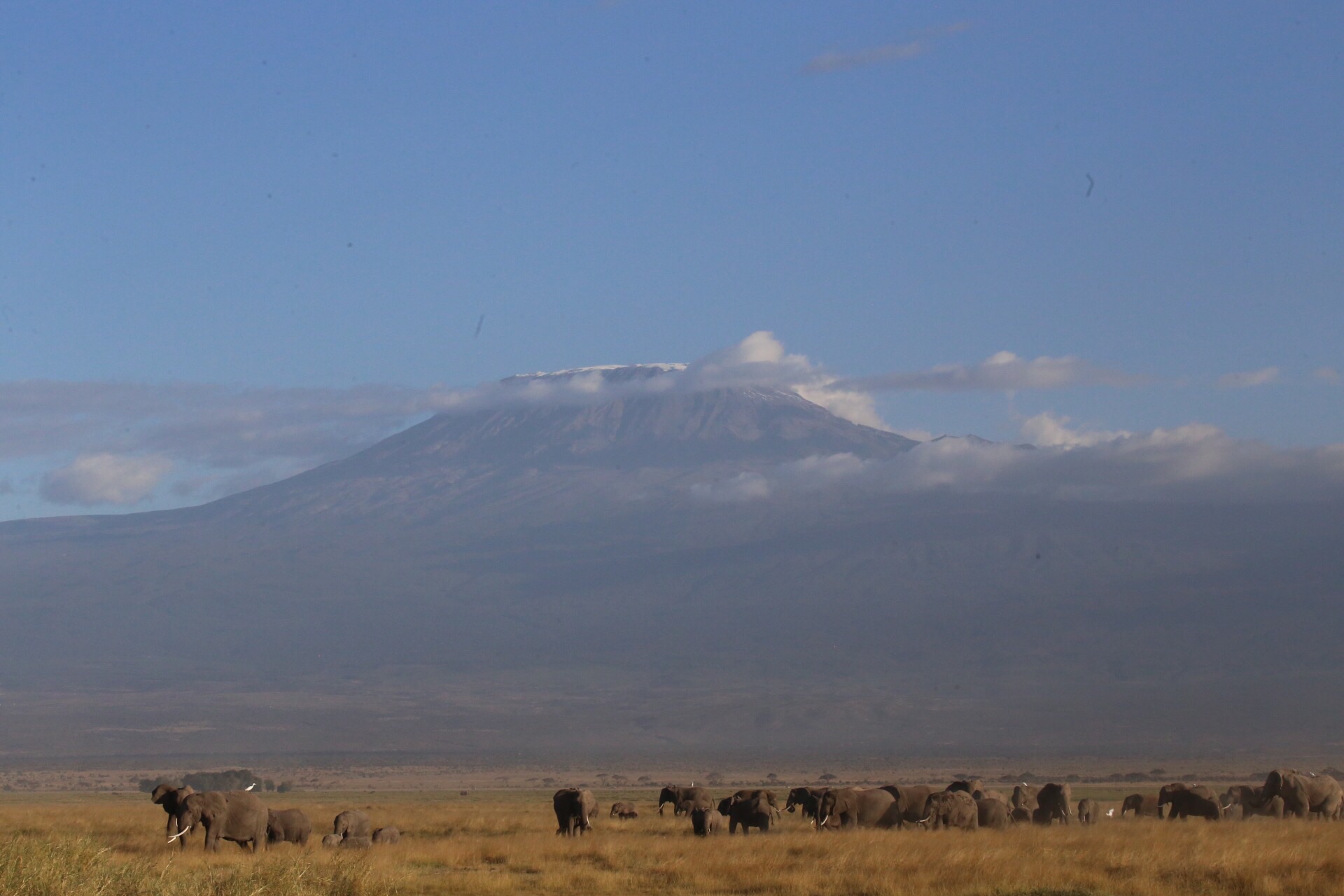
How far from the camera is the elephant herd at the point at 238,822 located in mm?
24969

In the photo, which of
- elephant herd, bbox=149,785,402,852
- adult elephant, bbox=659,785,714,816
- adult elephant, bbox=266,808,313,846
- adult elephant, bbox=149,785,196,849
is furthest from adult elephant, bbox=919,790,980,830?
adult elephant, bbox=149,785,196,849

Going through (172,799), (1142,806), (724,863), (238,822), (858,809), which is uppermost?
(172,799)

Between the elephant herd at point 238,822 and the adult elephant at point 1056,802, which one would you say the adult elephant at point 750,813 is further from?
the elephant herd at point 238,822

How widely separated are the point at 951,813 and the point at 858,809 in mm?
1922

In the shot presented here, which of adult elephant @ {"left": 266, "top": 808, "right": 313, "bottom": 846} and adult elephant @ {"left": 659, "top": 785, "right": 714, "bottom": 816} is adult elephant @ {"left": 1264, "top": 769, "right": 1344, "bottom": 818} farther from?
adult elephant @ {"left": 266, "top": 808, "right": 313, "bottom": 846}

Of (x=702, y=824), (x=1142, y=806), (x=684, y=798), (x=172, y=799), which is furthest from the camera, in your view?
(x=684, y=798)

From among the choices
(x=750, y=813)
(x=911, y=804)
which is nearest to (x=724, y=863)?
(x=750, y=813)

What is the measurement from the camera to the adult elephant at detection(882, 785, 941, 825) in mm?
31891

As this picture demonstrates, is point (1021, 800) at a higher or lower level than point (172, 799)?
lower

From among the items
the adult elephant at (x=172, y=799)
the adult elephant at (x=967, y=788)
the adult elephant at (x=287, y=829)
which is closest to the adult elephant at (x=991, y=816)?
the adult elephant at (x=967, y=788)

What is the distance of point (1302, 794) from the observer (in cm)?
3425

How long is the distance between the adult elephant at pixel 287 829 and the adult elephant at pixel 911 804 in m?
12.0

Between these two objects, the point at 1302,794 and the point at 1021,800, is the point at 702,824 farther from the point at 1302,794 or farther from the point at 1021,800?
the point at 1302,794

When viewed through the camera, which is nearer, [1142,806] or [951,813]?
[951,813]
